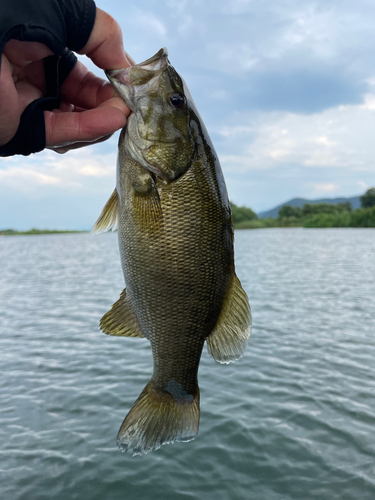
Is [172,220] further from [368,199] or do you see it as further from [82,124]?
[368,199]

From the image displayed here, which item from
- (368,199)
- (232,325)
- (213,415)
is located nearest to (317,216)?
(368,199)

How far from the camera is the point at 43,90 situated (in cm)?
229

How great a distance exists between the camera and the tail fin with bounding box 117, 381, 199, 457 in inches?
96.3

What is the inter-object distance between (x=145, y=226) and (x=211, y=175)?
0.47 meters

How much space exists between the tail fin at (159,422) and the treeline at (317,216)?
104 m

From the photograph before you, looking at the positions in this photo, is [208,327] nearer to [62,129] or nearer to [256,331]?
[62,129]

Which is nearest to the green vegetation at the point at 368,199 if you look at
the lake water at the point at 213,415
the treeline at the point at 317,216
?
the treeline at the point at 317,216

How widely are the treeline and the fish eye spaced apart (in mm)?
104142

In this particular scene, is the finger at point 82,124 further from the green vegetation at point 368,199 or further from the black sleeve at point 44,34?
the green vegetation at point 368,199

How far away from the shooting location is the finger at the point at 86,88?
2.46m

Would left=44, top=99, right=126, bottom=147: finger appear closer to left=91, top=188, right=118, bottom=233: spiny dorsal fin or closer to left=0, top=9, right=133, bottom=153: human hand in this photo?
left=0, top=9, right=133, bottom=153: human hand

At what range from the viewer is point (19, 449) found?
20.7 feet

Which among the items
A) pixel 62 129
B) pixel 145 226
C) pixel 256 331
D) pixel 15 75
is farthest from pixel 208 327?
pixel 256 331

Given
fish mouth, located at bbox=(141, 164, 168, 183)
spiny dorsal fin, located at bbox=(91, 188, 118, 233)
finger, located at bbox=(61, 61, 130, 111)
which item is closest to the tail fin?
spiny dorsal fin, located at bbox=(91, 188, 118, 233)
